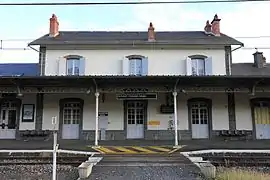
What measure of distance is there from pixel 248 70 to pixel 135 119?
8481 mm

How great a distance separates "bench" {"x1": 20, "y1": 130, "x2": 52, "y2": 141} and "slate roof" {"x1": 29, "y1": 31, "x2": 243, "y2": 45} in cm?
515

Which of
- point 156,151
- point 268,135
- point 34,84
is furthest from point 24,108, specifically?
point 268,135

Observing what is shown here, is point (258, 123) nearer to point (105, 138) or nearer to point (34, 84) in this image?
point (105, 138)

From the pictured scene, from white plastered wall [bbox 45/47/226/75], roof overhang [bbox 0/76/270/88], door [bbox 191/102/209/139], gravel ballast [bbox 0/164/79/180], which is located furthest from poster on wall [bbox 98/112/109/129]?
gravel ballast [bbox 0/164/79/180]

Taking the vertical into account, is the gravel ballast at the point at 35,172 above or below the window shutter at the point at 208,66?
below

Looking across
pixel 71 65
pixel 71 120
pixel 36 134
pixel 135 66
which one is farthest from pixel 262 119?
pixel 36 134

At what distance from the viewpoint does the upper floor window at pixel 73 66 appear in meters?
19.1

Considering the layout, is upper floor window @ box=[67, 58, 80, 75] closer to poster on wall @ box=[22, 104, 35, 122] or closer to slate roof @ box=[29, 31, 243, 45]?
slate roof @ box=[29, 31, 243, 45]

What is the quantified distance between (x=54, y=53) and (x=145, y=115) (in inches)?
257

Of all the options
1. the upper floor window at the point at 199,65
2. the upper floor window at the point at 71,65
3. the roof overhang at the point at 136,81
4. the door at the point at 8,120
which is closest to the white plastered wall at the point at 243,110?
the roof overhang at the point at 136,81

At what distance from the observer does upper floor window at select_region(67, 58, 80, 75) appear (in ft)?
62.7

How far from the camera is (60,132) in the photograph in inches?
704

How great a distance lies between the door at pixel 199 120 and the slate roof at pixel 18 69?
10274 millimetres

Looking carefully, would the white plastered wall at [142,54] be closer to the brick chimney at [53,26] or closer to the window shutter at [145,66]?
the window shutter at [145,66]
